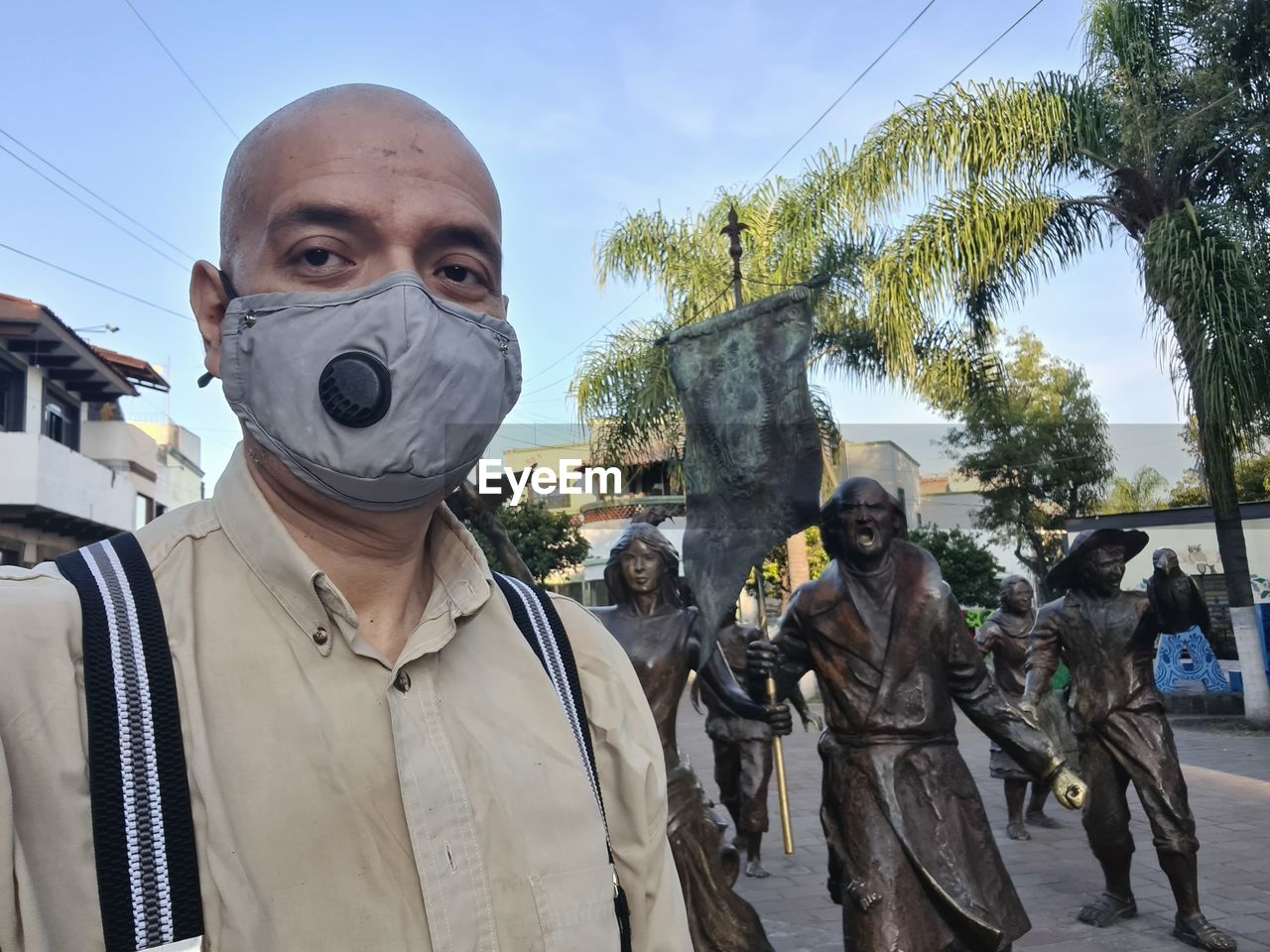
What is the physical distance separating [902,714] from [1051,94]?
9.41 m

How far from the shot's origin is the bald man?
38.2 inches

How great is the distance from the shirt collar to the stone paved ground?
17.6ft

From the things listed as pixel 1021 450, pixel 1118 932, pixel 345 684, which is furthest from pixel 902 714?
pixel 1021 450

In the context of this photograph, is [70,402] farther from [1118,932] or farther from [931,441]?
[1118,932]

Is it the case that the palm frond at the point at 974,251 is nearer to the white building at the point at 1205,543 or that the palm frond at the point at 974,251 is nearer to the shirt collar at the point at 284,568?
the white building at the point at 1205,543

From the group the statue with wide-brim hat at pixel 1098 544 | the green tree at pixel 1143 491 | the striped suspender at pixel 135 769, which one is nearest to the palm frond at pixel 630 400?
the statue with wide-brim hat at pixel 1098 544

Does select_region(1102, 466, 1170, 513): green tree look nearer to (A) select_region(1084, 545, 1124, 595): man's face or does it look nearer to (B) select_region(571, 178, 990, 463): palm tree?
(B) select_region(571, 178, 990, 463): palm tree

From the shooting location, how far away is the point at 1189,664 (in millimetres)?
15461

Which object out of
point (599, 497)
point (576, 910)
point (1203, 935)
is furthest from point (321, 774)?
point (599, 497)

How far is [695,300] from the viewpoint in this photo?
1557 centimetres

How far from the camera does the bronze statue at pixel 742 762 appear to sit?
770 cm

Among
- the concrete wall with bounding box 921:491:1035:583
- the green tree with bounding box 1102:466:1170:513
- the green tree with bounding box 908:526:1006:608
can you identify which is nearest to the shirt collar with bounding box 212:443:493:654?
the green tree with bounding box 908:526:1006:608

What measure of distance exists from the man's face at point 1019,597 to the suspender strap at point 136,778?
9.17 meters

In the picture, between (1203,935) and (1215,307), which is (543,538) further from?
(1203,935)
